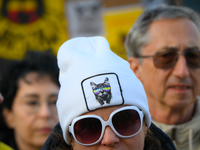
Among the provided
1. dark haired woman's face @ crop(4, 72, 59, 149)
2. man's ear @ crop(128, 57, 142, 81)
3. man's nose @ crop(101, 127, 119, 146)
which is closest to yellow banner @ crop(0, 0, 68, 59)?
dark haired woman's face @ crop(4, 72, 59, 149)

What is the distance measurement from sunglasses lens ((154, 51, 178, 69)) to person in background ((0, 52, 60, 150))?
135 cm

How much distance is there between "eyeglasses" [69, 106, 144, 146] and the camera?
1.62 metres

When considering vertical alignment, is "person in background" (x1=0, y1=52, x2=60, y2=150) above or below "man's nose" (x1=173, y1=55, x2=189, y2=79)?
below

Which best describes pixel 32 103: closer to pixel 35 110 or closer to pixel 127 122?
pixel 35 110

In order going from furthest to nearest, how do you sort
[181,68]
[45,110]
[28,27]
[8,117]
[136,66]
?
[28,27]
[8,117]
[45,110]
[136,66]
[181,68]

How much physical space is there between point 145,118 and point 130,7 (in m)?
6.57

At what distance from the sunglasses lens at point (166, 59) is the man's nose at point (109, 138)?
1.24m

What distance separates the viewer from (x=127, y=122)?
166 centimetres

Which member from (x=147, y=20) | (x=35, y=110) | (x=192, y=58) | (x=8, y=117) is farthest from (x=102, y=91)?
(x=8, y=117)

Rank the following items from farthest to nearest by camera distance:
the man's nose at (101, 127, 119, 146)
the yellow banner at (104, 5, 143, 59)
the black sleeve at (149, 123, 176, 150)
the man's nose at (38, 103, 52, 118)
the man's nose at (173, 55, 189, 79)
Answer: the yellow banner at (104, 5, 143, 59) → the man's nose at (38, 103, 52, 118) → the man's nose at (173, 55, 189, 79) → the black sleeve at (149, 123, 176, 150) → the man's nose at (101, 127, 119, 146)

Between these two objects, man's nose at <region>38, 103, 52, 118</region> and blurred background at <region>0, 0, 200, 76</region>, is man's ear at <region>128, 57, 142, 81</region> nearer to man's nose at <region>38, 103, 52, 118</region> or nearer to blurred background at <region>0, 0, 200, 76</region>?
man's nose at <region>38, 103, 52, 118</region>

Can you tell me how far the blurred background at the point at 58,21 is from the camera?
752 cm

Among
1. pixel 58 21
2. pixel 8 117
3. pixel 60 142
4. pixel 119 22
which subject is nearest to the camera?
pixel 60 142

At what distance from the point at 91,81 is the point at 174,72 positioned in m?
1.20
